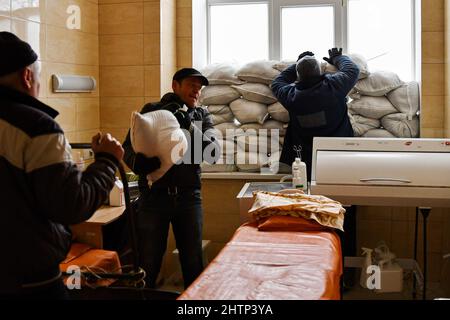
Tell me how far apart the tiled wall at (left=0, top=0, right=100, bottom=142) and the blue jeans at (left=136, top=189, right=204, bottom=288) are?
1074 millimetres

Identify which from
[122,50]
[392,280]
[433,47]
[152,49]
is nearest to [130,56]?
[122,50]

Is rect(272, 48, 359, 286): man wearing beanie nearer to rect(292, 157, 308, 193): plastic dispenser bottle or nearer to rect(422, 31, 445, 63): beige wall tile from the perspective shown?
rect(292, 157, 308, 193): plastic dispenser bottle

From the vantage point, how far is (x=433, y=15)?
3857 millimetres

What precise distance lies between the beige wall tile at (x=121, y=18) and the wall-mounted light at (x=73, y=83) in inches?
16.2

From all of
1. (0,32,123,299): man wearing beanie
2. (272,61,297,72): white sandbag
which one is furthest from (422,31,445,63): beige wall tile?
(0,32,123,299): man wearing beanie

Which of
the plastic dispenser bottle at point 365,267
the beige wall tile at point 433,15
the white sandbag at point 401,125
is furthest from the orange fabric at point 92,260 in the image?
the beige wall tile at point 433,15

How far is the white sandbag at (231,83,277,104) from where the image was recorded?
13.5 ft

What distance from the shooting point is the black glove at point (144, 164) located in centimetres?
273

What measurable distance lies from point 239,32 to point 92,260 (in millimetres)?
2442

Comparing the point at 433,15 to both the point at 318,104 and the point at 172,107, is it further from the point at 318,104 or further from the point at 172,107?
the point at 172,107

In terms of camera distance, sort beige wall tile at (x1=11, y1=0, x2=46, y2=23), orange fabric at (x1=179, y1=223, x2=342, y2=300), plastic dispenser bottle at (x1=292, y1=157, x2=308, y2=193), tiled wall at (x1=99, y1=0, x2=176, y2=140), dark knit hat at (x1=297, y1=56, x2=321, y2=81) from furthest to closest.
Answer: tiled wall at (x1=99, y1=0, x2=176, y2=140)
dark knit hat at (x1=297, y1=56, x2=321, y2=81)
plastic dispenser bottle at (x1=292, y1=157, x2=308, y2=193)
beige wall tile at (x1=11, y1=0, x2=46, y2=23)
orange fabric at (x1=179, y1=223, x2=342, y2=300)

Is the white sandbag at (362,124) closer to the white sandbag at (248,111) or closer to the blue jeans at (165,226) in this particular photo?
the white sandbag at (248,111)
